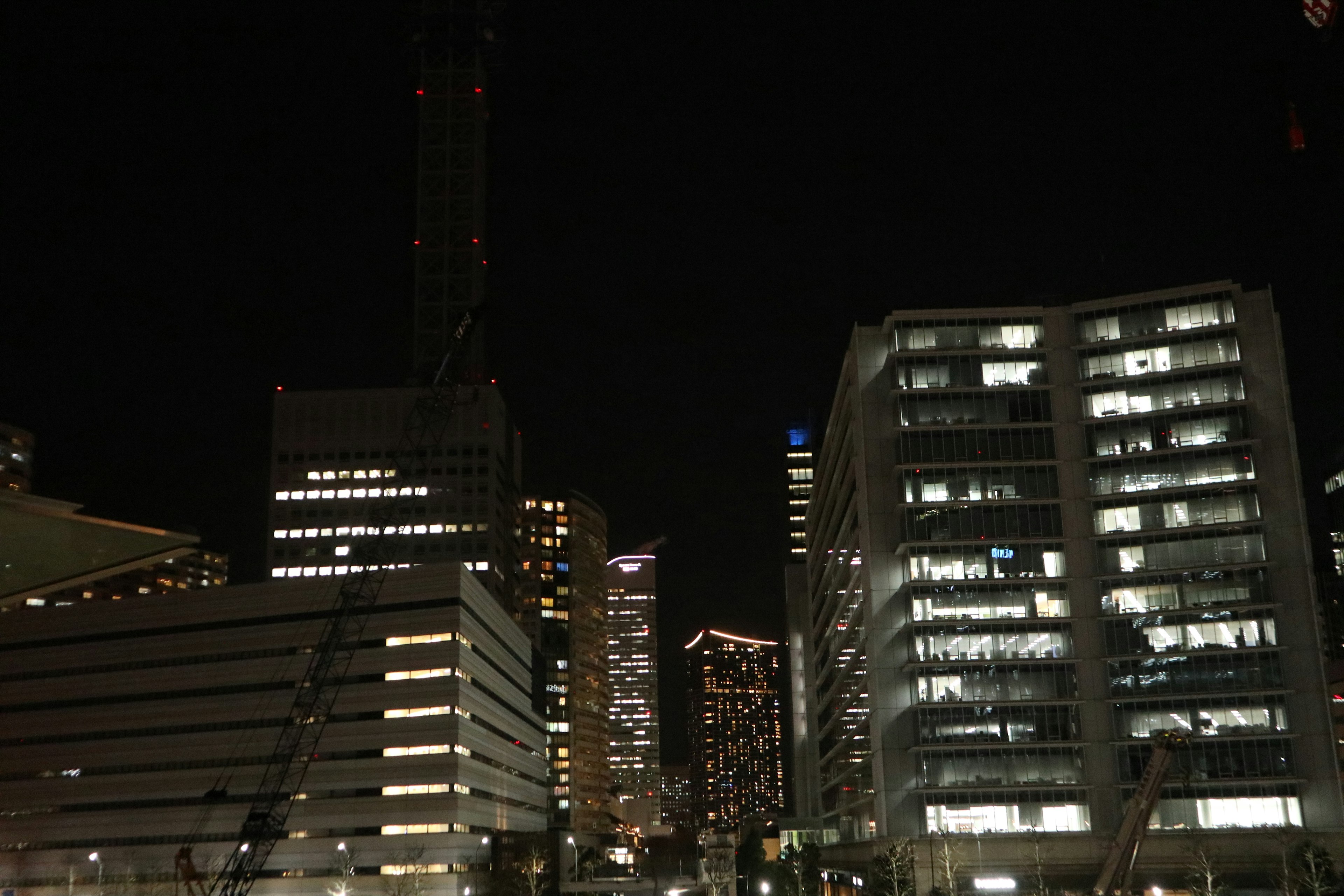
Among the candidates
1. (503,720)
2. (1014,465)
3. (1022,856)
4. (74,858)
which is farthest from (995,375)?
(74,858)

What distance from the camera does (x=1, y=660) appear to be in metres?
148

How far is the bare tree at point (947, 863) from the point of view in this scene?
10600cm

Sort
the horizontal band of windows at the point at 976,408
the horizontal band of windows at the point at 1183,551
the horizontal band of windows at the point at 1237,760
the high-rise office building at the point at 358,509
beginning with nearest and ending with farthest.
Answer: the horizontal band of windows at the point at 1237,760
the horizontal band of windows at the point at 1183,551
the horizontal band of windows at the point at 976,408
the high-rise office building at the point at 358,509

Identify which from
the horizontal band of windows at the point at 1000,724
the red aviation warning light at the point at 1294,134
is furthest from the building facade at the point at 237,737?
the red aviation warning light at the point at 1294,134

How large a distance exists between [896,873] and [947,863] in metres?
6.48

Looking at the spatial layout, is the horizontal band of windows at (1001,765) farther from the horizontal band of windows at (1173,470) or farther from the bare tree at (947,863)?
the horizontal band of windows at (1173,470)

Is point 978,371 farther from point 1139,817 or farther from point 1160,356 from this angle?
point 1139,817

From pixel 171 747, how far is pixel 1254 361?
121 metres

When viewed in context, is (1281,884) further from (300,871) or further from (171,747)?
(171,747)

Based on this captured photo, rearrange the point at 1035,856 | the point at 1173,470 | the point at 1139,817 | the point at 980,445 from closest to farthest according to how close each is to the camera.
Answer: the point at 1139,817 → the point at 1035,856 → the point at 1173,470 → the point at 980,445

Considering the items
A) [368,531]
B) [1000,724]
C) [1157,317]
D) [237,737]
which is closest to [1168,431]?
[1157,317]

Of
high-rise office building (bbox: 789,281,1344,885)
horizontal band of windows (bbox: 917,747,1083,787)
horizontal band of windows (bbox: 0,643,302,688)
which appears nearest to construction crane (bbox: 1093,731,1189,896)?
high-rise office building (bbox: 789,281,1344,885)

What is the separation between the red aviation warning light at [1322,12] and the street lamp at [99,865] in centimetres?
12528

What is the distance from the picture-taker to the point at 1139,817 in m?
75.9
